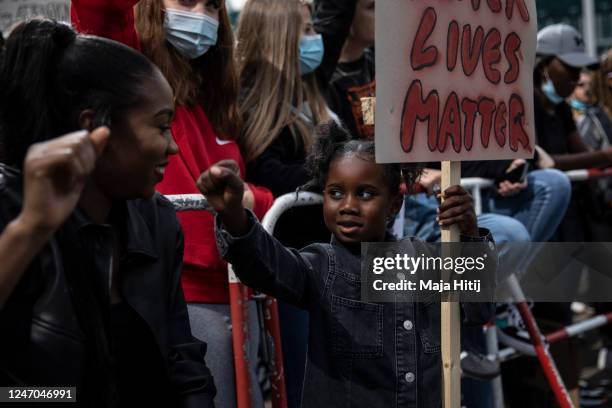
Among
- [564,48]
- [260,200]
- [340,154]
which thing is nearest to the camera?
[340,154]

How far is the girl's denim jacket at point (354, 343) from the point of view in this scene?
2.77 m

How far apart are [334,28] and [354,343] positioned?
194cm

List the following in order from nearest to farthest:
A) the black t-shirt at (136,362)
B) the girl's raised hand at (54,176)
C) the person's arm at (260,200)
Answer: the girl's raised hand at (54,176) → the black t-shirt at (136,362) → the person's arm at (260,200)

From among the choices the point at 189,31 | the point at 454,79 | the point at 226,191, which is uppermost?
the point at 189,31

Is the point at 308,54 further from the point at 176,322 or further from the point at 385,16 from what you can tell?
the point at 176,322

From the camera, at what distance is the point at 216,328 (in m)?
3.15

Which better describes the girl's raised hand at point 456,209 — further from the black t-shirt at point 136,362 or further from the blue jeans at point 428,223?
the blue jeans at point 428,223

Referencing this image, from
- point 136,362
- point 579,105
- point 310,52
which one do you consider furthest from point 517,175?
point 579,105

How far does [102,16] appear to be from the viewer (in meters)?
3.20

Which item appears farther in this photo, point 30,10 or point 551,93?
point 551,93

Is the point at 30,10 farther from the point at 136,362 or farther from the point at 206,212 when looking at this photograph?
the point at 136,362

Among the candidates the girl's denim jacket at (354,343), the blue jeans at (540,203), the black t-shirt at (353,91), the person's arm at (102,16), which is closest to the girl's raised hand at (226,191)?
the girl's denim jacket at (354,343)

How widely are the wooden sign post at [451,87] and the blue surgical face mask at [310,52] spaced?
1.29m

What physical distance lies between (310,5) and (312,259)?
6.07ft
